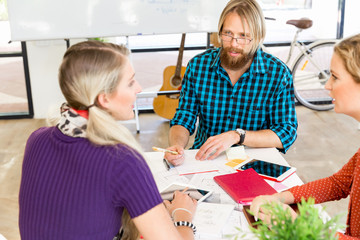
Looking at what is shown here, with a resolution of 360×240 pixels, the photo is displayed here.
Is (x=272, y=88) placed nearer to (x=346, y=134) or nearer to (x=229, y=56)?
(x=229, y=56)

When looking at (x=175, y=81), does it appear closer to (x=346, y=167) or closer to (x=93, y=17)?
(x=93, y=17)

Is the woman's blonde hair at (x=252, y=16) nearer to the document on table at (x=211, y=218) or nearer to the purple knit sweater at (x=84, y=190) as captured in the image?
the document on table at (x=211, y=218)

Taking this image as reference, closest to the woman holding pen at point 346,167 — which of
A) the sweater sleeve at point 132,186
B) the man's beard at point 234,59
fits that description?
the sweater sleeve at point 132,186

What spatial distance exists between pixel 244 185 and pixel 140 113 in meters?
3.18

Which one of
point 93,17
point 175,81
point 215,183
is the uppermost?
point 93,17

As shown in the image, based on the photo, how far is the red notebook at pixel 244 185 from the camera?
5.08 feet

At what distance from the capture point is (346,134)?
4.01m

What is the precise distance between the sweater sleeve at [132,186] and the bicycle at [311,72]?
3316 mm

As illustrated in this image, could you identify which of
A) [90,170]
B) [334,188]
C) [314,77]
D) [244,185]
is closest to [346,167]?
[334,188]

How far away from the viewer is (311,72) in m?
4.84

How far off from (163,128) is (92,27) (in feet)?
3.84

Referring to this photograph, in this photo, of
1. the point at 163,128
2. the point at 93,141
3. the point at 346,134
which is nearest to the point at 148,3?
the point at 163,128

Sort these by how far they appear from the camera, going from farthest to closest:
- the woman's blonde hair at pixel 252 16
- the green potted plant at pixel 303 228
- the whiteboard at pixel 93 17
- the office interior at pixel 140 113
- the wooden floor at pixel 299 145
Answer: the whiteboard at pixel 93 17
the office interior at pixel 140 113
the wooden floor at pixel 299 145
the woman's blonde hair at pixel 252 16
the green potted plant at pixel 303 228

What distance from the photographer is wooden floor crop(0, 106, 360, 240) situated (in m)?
2.98
